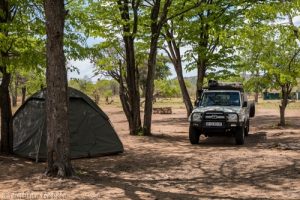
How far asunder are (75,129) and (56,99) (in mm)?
3528

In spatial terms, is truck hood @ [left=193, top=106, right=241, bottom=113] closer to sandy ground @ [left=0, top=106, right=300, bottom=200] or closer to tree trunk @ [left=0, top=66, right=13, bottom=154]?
sandy ground @ [left=0, top=106, right=300, bottom=200]

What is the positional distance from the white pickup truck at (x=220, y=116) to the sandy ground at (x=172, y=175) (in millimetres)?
781

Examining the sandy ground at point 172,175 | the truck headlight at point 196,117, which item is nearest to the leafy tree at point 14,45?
the sandy ground at point 172,175

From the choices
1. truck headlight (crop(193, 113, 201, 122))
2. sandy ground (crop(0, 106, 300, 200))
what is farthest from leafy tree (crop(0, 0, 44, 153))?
truck headlight (crop(193, 113, 201, 122))

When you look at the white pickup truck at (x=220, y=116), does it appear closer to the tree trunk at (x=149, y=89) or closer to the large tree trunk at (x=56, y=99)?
the tree trunk at (x=149, y=89)

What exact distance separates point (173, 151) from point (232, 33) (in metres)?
7.31

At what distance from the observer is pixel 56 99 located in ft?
28.9

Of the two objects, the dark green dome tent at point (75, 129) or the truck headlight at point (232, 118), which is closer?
the dark green dome tent at point (75, 129)

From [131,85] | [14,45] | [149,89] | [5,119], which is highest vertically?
[14,45]

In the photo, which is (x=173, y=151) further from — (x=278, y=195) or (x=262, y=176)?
(x=278, y=195)

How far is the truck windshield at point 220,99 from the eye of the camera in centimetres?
1570

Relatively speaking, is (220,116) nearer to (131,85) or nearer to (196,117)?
(196,117)

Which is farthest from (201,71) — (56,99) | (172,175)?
(56,99)

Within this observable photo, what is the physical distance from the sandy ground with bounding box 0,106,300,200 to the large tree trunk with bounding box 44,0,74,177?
0.44 m
